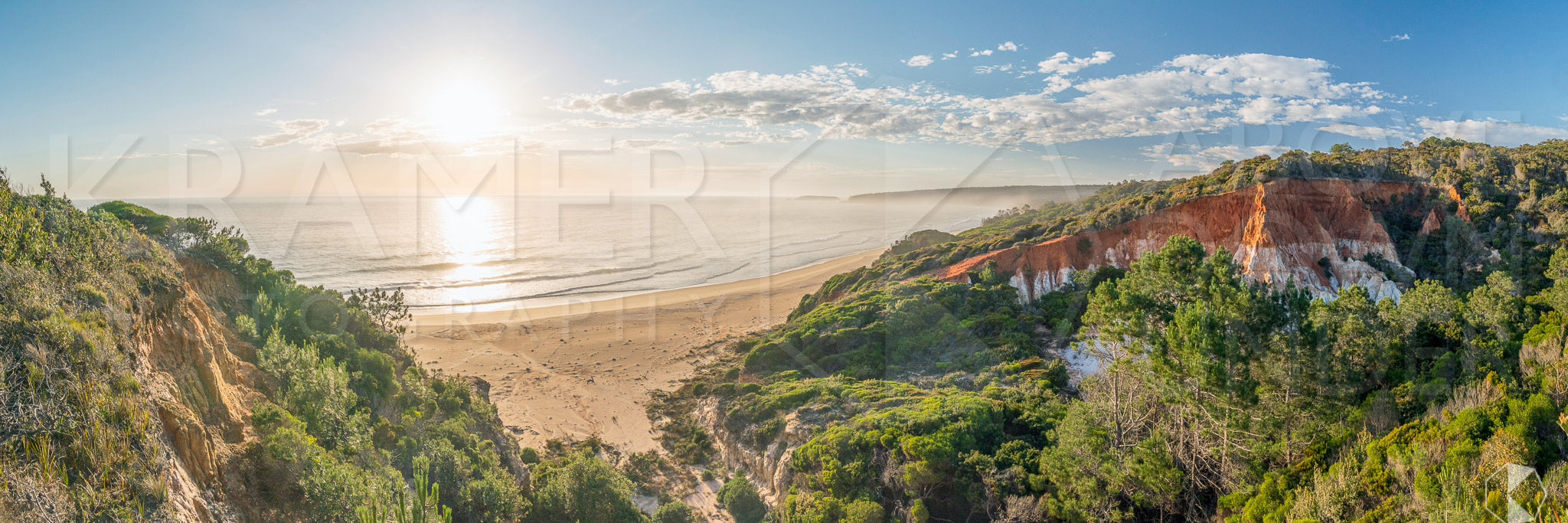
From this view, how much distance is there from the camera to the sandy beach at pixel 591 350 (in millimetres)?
18281

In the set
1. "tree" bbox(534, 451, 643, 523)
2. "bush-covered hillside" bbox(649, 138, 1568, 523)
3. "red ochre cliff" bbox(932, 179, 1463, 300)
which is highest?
"red ochre cliff" bbox(932, 179, 1463, 300)

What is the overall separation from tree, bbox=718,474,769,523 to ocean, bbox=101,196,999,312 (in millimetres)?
24252

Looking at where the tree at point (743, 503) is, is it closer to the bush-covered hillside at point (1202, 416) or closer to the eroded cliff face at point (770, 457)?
the eroded cliff face at point (770, 457)

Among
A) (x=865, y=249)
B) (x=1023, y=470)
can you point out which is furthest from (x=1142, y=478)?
(x=865, y=249)

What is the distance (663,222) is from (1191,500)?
79.0 m

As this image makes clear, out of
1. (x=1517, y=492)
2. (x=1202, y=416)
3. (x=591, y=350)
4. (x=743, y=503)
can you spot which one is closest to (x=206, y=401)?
(x=743, y=503)

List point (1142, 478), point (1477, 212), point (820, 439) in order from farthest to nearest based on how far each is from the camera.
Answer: point (1477, 212) → point (820, 439) → point (1142, 478)

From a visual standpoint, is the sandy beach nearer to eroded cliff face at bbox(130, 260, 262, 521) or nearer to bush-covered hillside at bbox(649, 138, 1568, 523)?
bush-covered hillside at bbox(649, 138, 1568, 523)

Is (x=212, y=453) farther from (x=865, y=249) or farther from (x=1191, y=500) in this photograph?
(x=865, y=249)

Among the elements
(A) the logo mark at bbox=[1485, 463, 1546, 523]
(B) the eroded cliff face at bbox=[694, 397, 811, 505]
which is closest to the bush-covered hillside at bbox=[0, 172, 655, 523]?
(B) the eroded cliff face at bbox=[694, 397, 811, 505]

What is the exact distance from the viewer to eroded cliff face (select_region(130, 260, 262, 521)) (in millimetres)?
6898

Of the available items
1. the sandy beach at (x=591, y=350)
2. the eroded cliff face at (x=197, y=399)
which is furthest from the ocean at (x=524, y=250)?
the eroded cliff face at (x=197, y=399)

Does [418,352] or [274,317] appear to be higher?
[274,317]

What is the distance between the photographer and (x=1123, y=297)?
9.89 metres
